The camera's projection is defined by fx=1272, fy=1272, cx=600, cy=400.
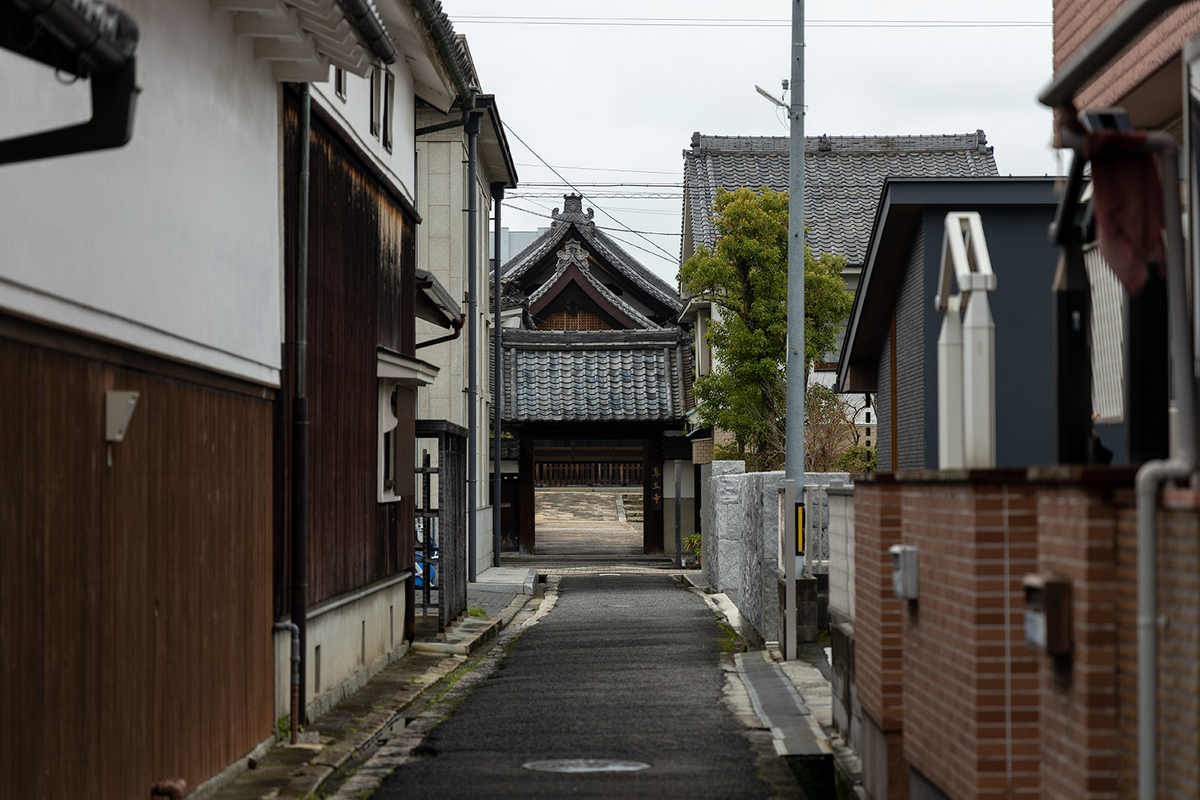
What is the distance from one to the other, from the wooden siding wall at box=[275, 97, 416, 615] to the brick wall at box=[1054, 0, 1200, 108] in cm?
679

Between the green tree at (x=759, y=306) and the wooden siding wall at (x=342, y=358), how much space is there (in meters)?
10.2

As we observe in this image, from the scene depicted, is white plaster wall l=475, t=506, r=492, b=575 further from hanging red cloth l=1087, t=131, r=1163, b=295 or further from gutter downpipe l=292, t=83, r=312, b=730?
hanging red cloth l=1087, t=131, r=1163, b=295

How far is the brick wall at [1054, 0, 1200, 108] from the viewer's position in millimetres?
8984

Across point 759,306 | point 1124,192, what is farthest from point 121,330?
point 759,306

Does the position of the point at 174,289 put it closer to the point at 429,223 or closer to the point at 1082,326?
the point at 1082,326

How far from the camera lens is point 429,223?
89.2ft

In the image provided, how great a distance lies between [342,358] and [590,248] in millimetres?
34714

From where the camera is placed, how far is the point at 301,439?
10836mm

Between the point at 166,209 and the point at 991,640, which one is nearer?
the point at 991,640

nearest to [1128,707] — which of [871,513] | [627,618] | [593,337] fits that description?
[871,513]

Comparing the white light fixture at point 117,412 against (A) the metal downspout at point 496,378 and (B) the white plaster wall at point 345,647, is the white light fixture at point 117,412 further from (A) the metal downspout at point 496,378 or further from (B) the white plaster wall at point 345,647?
(A) the metal downspout at point 496,378

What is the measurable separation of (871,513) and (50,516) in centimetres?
498

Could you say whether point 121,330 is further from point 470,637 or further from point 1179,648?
Answer: point 470,637

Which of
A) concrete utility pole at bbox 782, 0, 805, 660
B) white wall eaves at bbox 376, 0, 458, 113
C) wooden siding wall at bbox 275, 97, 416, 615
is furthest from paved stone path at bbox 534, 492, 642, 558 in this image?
wooden siding wall at bbox 275, 97, 416, 615
